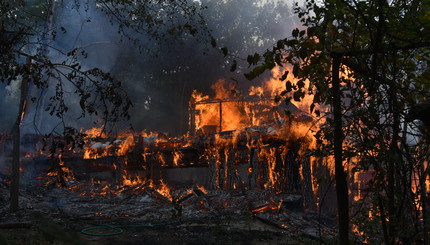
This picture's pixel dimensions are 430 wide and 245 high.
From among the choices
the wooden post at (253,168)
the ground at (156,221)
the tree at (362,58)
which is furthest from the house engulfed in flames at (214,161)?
the tree at (362,58)

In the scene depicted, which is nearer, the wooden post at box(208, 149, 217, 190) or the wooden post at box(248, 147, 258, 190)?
the wooden post at box(248, 147, 258, 190)

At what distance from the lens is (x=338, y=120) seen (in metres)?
3.79

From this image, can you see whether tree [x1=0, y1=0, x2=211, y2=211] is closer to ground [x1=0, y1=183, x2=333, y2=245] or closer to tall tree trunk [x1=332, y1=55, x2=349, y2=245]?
tall tree trunk [x1=332, y1=55, x2=349, y2=245]

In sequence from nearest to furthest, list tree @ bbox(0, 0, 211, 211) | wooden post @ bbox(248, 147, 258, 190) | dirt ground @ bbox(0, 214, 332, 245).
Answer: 1. tree @ bbox(0, 0, 211, 211)
2. dirt ground @ bbox(0, 214, 332, 245)
3. wooden post @ bbox(248, 147, 258, 190)

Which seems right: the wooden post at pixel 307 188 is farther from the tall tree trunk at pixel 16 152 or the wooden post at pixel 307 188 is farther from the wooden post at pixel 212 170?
the tall tree trunk at pixel 16 152

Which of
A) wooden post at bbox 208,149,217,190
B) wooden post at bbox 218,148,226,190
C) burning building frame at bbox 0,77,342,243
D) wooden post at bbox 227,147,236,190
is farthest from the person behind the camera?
wooden post at bbox 208,149,217,190

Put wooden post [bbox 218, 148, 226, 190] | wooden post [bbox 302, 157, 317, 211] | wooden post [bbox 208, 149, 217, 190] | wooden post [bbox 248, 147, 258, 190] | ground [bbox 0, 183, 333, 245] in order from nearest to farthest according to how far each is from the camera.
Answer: ground [bbox 0, 183, 333, 245], wooden post [bbox 302, 157, 317, 211], wooden post [bbox 248, 147, 258, 190], wooden post [bbox 218, 148, 226, 190], wooden post [bbox 208, 149, 217, 190]

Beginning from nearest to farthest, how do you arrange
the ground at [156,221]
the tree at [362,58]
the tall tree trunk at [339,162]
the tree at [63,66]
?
the tree at [362,58] → the tall tree trunk at [339,162] → the tree at [63,66] → the ground at [156,221]

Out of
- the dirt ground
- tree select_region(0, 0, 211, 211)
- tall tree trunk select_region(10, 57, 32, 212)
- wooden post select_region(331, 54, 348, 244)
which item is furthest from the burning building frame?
wooden post select_region(331, 54, 348, 244)

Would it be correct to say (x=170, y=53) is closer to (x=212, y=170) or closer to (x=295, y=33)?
(x=212, y=170)

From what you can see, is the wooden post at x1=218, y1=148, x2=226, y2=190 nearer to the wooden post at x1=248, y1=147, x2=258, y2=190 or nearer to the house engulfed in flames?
the house engulfed in flames

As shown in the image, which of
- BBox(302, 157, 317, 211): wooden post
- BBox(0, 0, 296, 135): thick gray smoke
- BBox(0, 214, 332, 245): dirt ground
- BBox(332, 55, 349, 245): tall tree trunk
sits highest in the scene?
BBox(0, 0, 296, 135): thick gray smoke

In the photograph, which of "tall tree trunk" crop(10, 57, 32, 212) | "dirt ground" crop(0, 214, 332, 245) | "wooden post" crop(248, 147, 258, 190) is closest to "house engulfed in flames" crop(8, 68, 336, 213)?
"wooden post" crop(248, 147, 258, 190)

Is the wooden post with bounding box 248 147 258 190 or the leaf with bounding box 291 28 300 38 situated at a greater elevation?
the leaf with bounding box 291 28 300 38
